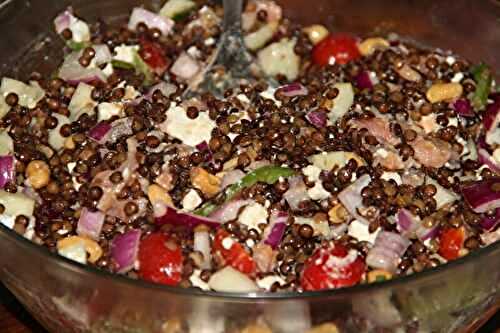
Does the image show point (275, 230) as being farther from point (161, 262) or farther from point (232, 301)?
point (232, 301)

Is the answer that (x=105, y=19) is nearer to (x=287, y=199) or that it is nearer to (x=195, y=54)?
(x=195, y=54)

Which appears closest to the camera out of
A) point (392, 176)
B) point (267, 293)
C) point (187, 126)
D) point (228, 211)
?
point (267, 293)

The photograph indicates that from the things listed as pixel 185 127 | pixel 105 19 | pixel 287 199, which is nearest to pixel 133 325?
pixel 287 199

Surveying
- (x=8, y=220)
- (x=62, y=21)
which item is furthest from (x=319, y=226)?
(x=62, y=21)

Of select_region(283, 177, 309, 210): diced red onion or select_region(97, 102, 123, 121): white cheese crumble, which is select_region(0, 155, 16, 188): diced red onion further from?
select_region(283, 177, 309, 210): diced red onion

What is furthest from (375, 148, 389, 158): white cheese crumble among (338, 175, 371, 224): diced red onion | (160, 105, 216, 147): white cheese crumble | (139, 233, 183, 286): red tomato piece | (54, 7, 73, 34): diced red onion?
(54, 7, 73, 34): diced red onion

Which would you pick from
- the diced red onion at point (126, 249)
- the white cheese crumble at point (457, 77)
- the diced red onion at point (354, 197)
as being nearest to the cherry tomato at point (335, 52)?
the white cheese crumble at point (457, 77)
